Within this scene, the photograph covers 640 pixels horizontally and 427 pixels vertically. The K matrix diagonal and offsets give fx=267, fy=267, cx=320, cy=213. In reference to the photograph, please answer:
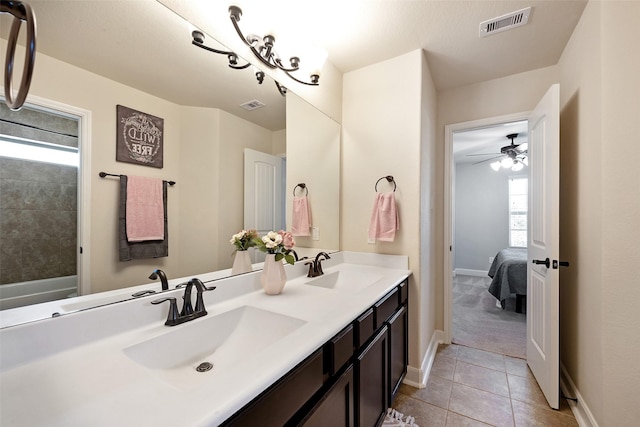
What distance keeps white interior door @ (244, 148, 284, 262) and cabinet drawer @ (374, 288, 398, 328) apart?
67cm

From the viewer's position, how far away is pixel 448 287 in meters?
2.67

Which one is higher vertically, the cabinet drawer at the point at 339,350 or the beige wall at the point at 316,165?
the beige wall at the point at 316,165

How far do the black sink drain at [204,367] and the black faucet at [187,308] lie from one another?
0.17m

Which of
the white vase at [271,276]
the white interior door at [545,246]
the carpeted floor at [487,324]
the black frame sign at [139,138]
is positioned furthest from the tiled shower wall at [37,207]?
the carpeted floor at [487,324]

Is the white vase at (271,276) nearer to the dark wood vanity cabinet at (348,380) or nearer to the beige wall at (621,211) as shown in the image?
the dark wood vanity cabinet at (348,380)

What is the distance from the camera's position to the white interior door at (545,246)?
1741 millimetres

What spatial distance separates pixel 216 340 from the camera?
40.5 inches

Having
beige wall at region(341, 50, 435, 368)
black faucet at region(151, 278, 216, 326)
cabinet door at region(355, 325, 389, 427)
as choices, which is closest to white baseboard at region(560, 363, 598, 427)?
beige wall at region(341, 50, 435, 368)

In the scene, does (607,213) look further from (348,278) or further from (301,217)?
(301,217)

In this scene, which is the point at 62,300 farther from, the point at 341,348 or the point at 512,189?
the point at 512,189

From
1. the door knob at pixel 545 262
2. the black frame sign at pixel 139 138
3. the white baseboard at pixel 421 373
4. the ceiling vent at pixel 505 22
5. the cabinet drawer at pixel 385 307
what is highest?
the ceiling vent at pixel 505 22

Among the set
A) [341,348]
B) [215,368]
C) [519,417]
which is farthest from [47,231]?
[519,417]

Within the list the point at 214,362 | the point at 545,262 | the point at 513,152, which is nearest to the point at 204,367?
the point at 214,362

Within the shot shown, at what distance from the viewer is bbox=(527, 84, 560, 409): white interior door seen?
5.71 feet
